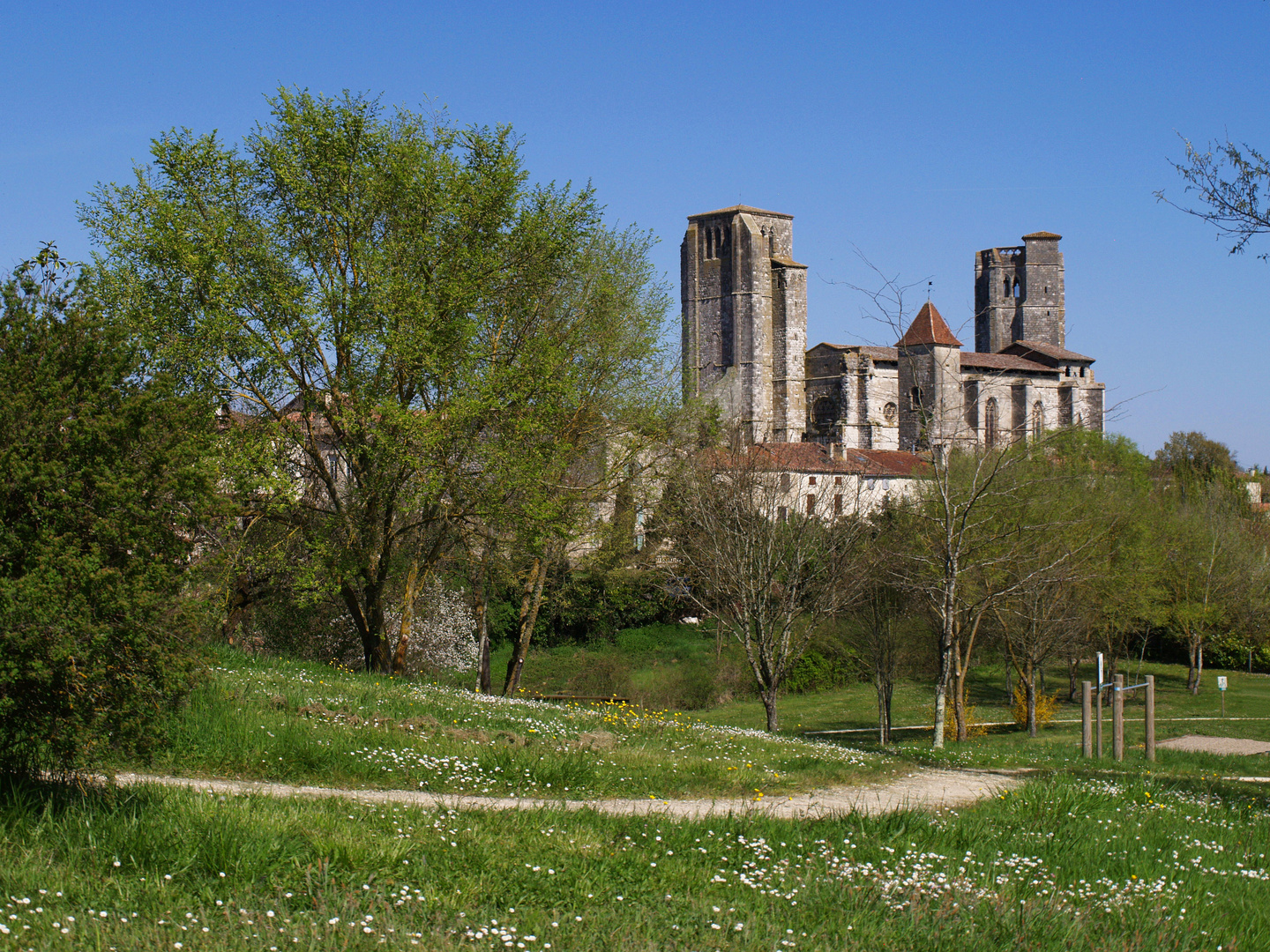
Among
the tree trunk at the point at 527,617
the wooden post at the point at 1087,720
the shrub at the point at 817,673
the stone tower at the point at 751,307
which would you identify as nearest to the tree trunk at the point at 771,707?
the wooden post at the point at 1087,720

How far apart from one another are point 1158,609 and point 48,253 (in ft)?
123

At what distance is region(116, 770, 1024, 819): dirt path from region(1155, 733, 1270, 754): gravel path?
13.4 metres

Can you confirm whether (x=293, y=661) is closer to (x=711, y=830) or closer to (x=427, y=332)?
(x=427, y=332)

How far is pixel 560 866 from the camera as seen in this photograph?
18.4ft

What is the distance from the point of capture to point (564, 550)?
2392 cm

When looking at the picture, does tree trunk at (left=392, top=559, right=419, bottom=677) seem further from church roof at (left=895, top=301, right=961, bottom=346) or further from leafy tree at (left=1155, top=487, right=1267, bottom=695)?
church roof at (left=895, top=301, right=961, bottom=346)

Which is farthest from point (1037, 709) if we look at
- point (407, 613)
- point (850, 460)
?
point (850, 460)

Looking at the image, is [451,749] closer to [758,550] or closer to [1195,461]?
[758,550]

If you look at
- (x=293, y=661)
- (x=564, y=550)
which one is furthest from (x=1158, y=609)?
(x=293, y=661)

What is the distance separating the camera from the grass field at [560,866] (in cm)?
456

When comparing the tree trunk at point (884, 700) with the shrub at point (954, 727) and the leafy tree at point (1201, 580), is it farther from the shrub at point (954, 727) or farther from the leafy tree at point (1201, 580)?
the leafy tree at point (1201, 580)

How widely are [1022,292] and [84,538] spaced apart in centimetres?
11132

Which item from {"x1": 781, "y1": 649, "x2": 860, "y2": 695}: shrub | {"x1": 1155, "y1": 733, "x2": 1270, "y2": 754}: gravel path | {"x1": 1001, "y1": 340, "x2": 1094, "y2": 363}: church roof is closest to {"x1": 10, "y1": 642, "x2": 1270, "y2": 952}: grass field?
{"x1": 1155, "y1": 733, "x2": 1270, "y2": 754}: gravel path

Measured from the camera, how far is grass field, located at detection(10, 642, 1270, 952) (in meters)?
4.56
